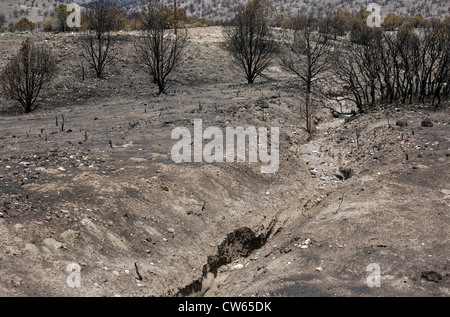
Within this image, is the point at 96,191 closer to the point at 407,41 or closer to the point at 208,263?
the point at 208,263

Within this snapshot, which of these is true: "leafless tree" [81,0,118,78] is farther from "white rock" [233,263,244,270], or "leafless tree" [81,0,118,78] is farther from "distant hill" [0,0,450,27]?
"distant hill" [0,0,450,27]

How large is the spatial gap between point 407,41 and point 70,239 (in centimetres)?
1477

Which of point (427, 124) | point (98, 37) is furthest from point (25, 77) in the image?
point (427, 124)

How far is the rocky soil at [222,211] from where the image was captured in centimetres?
645

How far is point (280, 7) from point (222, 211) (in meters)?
77.0

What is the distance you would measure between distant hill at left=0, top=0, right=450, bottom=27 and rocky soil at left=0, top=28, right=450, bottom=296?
52.9 meters

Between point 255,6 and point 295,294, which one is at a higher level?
point 255,6

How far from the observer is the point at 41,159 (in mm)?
9414

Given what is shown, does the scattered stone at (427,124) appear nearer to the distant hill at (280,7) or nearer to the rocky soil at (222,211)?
the rocky soil at (222,211)

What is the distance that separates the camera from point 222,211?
29.8 ft

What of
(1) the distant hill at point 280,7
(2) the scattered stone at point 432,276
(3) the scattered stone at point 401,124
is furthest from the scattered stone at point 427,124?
(1) the distant hill at point 280,7

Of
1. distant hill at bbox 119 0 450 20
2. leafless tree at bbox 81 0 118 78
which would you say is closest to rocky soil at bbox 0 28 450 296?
leafless tree at bbox 81 0 118 78

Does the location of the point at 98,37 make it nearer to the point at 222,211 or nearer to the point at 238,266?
the point at 222,211
